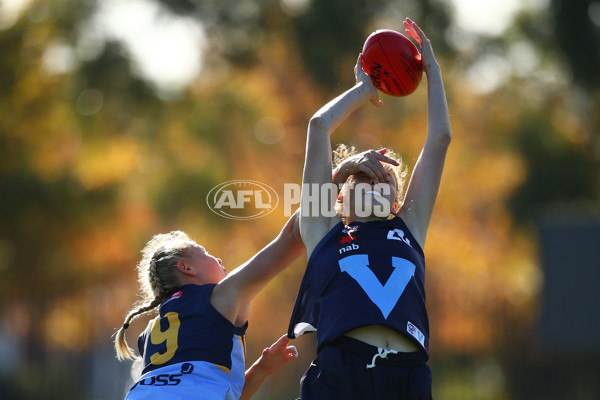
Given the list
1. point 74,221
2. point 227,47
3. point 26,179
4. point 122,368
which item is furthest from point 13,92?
point 122,368

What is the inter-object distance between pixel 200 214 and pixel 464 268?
879 cm

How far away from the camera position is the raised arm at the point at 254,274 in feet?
11.8

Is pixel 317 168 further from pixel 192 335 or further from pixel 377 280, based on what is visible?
pixel 192 335

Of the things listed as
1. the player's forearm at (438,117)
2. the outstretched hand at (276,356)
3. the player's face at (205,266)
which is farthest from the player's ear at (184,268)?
the player's forearm at (438,117)

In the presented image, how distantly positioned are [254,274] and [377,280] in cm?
60

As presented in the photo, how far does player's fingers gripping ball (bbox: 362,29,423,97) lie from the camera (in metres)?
4.01

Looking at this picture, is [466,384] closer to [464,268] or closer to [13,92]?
[464,268]

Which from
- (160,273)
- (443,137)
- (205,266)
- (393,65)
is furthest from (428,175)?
(160,273)

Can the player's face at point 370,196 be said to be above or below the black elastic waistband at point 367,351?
above

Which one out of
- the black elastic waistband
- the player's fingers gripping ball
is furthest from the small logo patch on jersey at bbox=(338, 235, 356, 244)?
Answer: the player's fingers gripping ball

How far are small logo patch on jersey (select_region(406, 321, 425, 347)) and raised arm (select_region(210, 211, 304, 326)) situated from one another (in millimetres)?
676

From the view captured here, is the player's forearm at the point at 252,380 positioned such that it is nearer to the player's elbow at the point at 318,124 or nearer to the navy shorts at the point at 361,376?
the navy shorts at the point at 361,376

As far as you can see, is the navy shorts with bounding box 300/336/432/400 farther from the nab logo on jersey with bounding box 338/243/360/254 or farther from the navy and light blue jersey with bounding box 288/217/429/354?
the nab logo on jersey with bounding box 338/243/360/254

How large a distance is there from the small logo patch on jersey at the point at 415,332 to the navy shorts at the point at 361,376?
0.28 ft
